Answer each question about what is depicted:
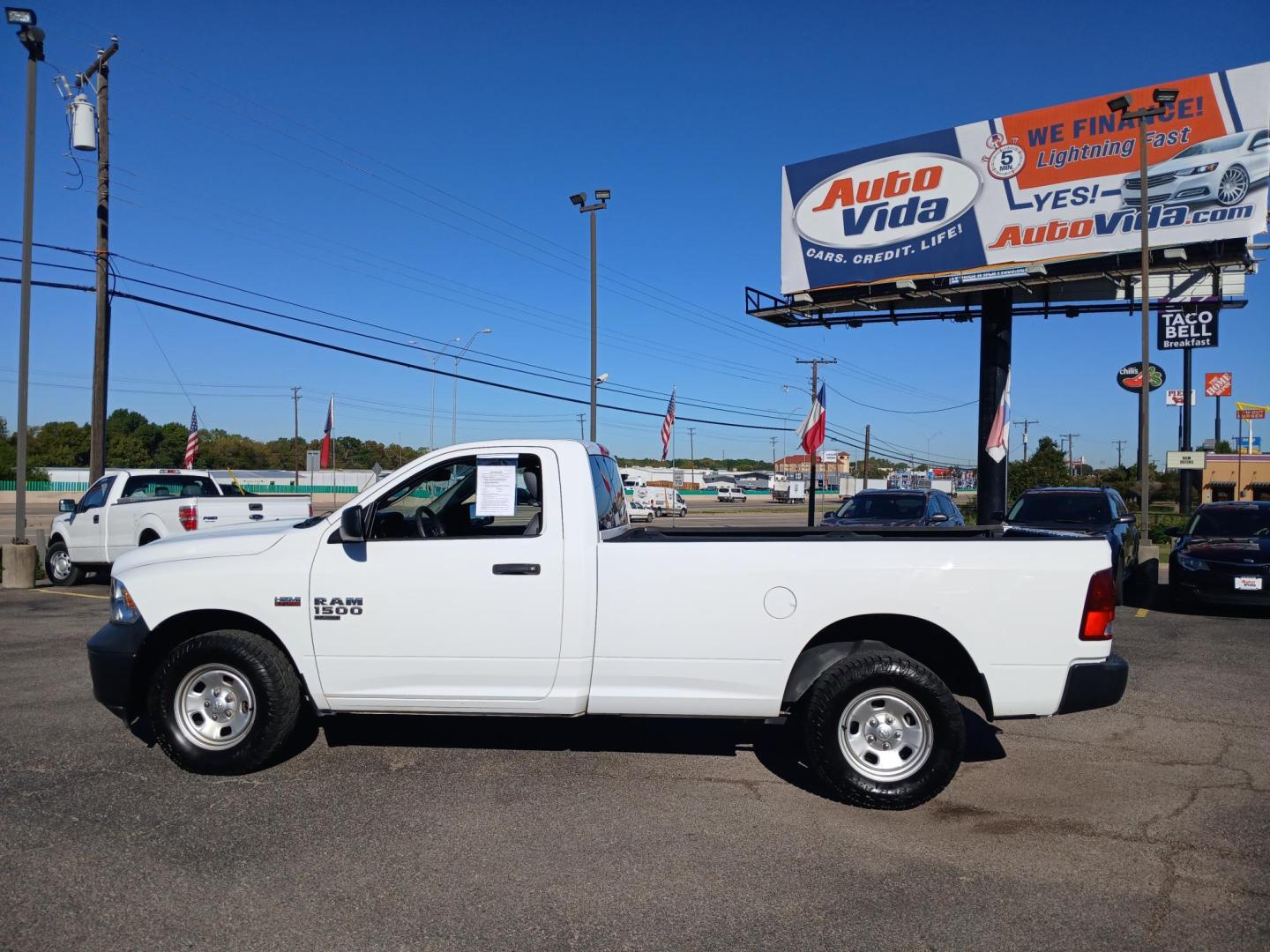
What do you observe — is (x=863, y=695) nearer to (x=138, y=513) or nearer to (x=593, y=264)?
(x=138, y=513)

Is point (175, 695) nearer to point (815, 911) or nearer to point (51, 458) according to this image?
point (815, 911)

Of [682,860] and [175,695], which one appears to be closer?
[682,860]

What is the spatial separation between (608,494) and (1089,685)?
2.99 meters

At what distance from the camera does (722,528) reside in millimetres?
6906

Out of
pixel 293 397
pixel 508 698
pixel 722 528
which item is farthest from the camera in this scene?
pixel 293 397

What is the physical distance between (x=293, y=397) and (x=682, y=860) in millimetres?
86111

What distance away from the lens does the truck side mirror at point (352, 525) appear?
5.19 metres

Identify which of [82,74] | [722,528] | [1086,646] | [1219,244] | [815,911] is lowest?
[815,911]

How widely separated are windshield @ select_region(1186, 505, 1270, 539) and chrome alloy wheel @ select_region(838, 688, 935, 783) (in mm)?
9866

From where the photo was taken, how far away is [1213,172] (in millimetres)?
21000

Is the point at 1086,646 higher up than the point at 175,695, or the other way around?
the point at 1086,646

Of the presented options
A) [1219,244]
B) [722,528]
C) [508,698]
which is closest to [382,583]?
[508,698]

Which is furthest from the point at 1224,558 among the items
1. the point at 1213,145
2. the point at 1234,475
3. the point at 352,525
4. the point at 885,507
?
the point at 1234,475

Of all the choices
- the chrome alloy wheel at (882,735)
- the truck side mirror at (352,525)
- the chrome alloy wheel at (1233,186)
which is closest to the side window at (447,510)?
the truck side mirror at (352,525)
